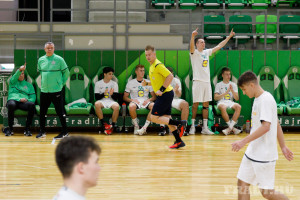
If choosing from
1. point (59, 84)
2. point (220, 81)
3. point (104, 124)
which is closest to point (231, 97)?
point (220, 81)

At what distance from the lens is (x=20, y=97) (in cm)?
979

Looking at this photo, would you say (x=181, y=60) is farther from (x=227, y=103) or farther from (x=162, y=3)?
(x=162, y=3)

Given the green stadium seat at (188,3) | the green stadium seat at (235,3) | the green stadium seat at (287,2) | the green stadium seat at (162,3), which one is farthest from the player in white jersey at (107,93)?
the green stadium seat at (287,2)

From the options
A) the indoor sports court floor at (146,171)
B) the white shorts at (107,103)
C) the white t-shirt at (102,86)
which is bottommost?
the indoor sports court floor at (146,171)

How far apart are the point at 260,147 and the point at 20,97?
716 centimetres

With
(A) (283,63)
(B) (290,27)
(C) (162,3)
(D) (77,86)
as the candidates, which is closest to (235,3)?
(B) (290,27)

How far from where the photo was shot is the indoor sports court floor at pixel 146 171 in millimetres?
4762

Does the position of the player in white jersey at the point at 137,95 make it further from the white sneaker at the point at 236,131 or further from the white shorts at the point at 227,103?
the white sneaker at the point at 236,131

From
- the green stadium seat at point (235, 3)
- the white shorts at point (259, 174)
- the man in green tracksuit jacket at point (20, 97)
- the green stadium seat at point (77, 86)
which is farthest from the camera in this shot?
the green stadium seat at point (235, 3)

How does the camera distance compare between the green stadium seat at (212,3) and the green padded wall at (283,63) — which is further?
the green stadium seat at (212,3)

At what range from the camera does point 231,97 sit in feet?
33.7

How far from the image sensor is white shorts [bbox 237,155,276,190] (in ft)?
11.3

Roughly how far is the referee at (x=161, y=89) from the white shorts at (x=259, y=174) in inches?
149

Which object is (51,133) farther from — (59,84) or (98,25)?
(98,25)
